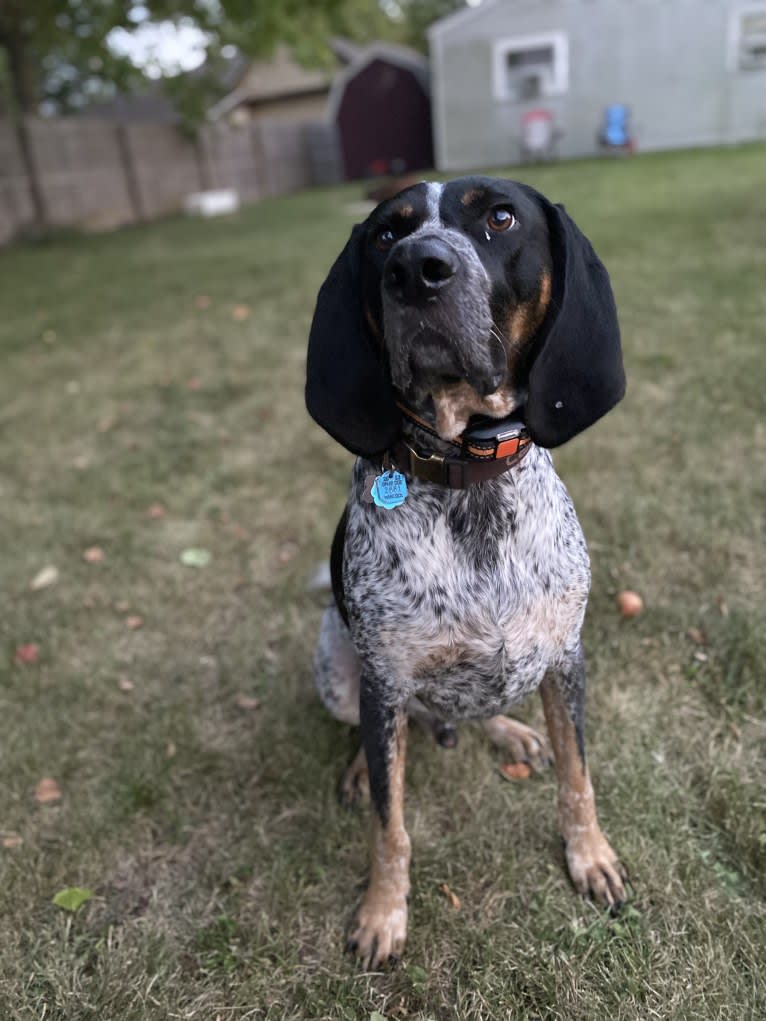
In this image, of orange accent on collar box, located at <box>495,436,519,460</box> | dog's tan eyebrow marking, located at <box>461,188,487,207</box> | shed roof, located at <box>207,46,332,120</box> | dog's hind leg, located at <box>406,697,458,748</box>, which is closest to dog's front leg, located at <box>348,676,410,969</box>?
dog's hind leg, located at <box>406,697,458,748</box>

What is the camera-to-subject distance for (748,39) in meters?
19.7

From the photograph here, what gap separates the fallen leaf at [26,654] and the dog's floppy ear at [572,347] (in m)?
2.55

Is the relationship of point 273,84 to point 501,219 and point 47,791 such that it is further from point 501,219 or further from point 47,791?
point 501,219

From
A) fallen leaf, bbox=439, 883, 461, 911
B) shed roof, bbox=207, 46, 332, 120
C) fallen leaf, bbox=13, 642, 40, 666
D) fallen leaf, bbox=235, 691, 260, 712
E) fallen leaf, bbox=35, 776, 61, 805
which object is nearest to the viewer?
fallen leaf, bbox=439, 883, 461, 911

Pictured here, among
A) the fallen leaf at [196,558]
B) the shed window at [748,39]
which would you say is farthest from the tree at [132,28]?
the shed window at [748,39]

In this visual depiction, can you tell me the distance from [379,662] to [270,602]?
162 centimetres

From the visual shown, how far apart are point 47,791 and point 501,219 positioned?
7.79 ft

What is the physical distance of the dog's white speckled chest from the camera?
189 cm

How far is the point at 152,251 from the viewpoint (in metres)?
13.1

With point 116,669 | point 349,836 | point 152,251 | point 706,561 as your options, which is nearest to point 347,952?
point 349,836

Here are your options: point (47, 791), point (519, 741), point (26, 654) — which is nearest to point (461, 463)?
point (519, 741)

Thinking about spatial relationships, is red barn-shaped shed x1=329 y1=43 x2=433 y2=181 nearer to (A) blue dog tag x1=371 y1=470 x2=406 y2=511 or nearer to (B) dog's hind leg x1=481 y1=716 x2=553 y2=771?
(B) dog's hind leg x1=481 y1=716 x2=553 y2=771

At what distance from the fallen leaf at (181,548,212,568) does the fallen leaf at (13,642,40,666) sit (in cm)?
82

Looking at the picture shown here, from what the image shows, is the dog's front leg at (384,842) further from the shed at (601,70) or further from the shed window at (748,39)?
the shed window at (748,39)
